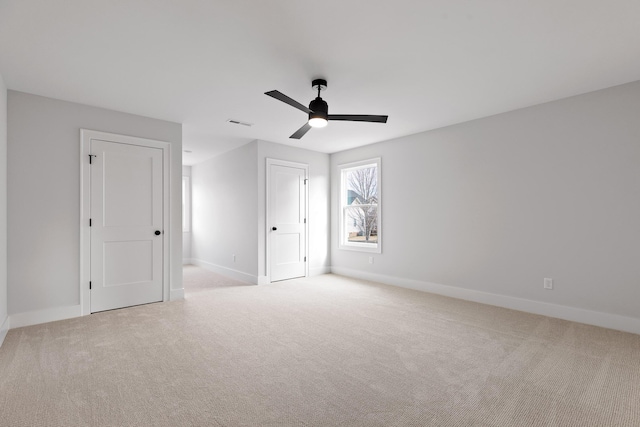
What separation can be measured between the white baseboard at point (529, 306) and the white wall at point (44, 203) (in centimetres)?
446

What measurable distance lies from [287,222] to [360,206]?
1.42m

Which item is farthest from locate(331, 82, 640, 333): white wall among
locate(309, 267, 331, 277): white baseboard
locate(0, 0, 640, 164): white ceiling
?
locate(309, 267, 331, 277): white baseboard

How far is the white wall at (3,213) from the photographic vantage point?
3049 millimetres

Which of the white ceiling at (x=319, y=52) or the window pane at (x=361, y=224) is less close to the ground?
the white ceiling at (x=319, y=52)

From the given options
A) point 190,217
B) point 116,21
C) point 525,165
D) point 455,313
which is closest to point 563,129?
point 525,165

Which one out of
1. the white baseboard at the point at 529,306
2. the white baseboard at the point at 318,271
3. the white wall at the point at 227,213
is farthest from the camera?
the white baseboard at the point at 318,271

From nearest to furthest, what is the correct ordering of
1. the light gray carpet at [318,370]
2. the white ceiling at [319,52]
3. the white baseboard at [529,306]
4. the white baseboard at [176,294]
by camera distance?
1. the light gray carpet at [318,370]
2. the white ceiling at [319,52]
3. the white baseboard at [529,306]
4. the white baseboard at [176,294]

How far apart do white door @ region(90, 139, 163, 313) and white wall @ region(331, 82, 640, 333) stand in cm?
363

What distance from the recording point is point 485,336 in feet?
10.0

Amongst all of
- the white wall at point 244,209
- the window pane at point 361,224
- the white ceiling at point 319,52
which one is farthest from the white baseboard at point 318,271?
the white ceiling at point 319,52

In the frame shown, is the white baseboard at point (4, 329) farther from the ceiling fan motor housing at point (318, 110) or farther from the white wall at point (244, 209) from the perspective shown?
the ceiling fan motor housing at point (318, 110)

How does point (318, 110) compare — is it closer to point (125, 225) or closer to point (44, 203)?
point (125, 225)

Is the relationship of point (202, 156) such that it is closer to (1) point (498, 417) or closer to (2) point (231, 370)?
(2) point (231, 370)

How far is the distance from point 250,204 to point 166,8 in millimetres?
3757
